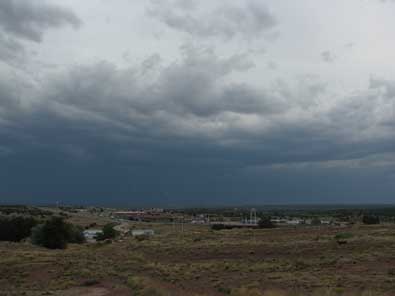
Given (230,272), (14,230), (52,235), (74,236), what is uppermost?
(14,230)

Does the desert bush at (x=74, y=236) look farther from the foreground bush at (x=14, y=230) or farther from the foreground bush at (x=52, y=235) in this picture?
the foreground bush at (x=14, y=230)

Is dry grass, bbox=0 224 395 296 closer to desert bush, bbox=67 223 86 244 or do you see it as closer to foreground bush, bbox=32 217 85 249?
foreground bush, bbox=32 217 85 249

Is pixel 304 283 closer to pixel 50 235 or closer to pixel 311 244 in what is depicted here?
pixel 311 244

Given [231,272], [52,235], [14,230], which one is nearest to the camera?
[231,272]

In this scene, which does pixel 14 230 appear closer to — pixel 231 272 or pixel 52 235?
pixel 52 235

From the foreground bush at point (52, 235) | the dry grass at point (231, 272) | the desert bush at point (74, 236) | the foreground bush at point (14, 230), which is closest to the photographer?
the dry grass at point (231, 272)

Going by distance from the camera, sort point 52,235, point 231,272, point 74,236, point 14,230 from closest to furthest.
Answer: point 231,272 < point 52,235 < point 74,236 < point 14,230

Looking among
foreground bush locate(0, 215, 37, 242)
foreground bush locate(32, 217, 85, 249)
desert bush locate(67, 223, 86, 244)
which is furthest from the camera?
foreground bush locate(0, 215, 37, 242)

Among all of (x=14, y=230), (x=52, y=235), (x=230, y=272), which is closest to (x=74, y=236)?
(x=52, y=235)

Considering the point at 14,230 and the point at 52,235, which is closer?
the point at 52,235

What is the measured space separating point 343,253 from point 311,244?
7.16m

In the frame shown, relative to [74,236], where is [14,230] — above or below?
above

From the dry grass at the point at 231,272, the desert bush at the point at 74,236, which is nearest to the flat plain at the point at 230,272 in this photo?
the dry grass at the point at 231,272

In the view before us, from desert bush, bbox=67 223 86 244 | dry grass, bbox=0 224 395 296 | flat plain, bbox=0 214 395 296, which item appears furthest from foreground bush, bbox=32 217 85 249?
flat plain, bbox=0 214 395 296
